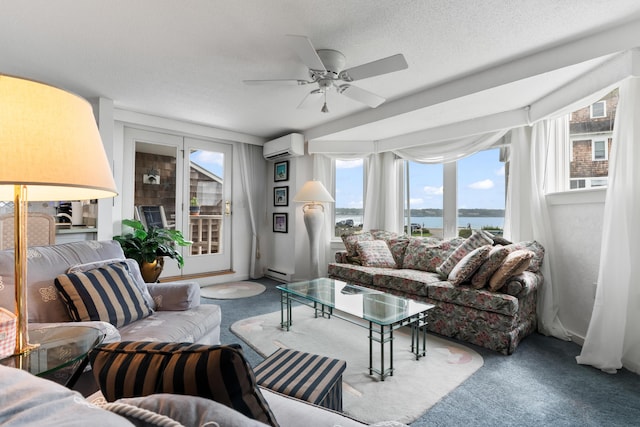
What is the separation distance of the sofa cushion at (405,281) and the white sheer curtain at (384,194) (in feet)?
4.43

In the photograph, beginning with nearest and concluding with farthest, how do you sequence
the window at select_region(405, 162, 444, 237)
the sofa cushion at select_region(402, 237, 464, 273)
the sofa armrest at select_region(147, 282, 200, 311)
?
the sofa armrest at select_region(147, 282, 200, 311)
the sofa cushion at select_region(402, 237, 464, 273)
the window at select_region(405, 162, 444, 237)

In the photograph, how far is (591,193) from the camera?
105 inches

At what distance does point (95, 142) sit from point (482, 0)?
2.17 meters

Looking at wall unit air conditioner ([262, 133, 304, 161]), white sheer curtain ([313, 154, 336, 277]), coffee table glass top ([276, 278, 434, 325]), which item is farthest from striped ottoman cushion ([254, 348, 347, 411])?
wall unit air conditioner ([262, 133, 304, 161])

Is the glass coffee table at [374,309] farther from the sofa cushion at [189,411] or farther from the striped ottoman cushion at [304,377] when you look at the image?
the sofa cushion at [189,411]

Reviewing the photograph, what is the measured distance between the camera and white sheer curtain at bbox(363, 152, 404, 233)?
188 inches

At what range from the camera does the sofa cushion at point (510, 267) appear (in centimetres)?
252

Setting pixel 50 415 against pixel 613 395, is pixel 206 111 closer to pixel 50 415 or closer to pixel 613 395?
pixel 50 415

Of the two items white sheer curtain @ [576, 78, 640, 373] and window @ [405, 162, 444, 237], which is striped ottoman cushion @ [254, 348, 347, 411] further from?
window @ [405, 162, 444, 237]

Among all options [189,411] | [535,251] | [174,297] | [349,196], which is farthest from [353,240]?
[189,411]

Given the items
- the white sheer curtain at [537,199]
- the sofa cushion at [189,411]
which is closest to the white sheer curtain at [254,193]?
the white sheer curtain at [537,199]

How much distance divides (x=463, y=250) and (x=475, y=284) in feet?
2.15

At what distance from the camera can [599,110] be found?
9.25 feet

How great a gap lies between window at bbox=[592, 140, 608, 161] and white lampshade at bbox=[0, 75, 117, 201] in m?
3.69
